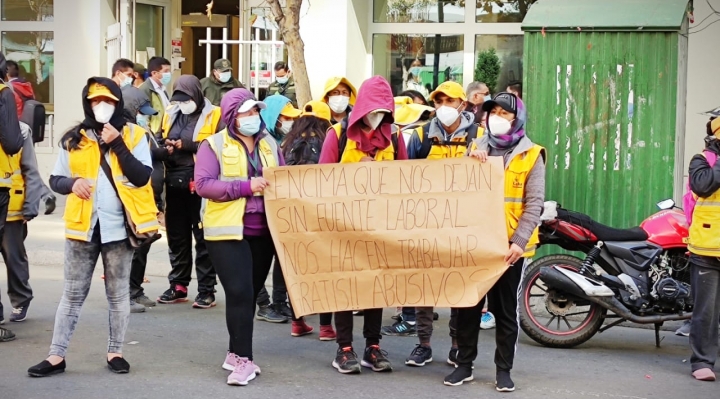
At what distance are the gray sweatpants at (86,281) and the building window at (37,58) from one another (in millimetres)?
10297

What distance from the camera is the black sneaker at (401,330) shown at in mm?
8383

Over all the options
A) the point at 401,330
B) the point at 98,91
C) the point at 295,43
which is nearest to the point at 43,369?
the point at 98,91

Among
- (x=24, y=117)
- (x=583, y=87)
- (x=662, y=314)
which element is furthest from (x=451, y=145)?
(x=24, y=117)

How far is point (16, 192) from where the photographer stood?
8.12 m

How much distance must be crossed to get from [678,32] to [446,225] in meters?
3.96

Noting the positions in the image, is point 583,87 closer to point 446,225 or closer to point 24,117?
point 446,225

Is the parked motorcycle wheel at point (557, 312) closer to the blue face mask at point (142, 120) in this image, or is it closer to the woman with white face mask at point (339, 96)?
the woman with white face mask at point (339, 96)

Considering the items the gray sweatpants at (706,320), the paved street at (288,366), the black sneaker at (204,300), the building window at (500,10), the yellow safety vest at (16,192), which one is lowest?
the paved street at (288,366)

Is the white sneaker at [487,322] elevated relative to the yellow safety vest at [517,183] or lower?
lower

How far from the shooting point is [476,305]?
6.65 meters

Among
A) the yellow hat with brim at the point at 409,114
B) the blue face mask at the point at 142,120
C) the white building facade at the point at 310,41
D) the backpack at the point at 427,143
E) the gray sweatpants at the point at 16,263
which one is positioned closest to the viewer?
the backpack at the point at 427,143

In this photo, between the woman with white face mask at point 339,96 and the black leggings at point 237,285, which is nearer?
the black leggings at point 237,285

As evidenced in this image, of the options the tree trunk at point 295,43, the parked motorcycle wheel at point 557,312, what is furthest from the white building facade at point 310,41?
the parked motorcycle wheel at point 557,312

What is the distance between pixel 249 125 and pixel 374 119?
792mm
